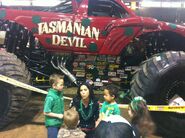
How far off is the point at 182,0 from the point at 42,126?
1672cm

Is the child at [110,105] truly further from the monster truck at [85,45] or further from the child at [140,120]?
the monster truck at [85,45]

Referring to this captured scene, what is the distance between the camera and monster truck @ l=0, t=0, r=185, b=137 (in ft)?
19.2

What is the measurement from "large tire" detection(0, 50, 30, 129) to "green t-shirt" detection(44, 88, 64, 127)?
1479 millimetres

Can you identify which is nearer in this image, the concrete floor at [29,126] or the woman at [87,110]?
the woman at [87,110]

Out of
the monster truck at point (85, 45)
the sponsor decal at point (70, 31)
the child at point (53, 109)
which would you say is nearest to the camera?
the child at point (53, 109)

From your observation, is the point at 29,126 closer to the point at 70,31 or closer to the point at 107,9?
the point at 70,31

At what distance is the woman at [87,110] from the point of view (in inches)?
172

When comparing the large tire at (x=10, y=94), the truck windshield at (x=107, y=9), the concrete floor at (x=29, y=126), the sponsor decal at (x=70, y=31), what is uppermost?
the truck windshield at (x=107, y=9)

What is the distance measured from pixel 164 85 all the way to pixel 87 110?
181 centimetres

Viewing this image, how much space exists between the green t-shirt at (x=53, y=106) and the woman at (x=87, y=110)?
25 cm

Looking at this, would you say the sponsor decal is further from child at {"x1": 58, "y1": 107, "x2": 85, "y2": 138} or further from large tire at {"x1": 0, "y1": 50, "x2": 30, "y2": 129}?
child at {"x1": 58, "y1": 107, "x2": 85, "y2": 138}

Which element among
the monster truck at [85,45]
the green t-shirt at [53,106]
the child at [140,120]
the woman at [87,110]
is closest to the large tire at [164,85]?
the monster truck at [85,45]

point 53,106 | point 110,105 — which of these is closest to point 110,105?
point 110,105

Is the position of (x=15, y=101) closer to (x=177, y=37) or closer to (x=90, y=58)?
(x=90, y=58)
